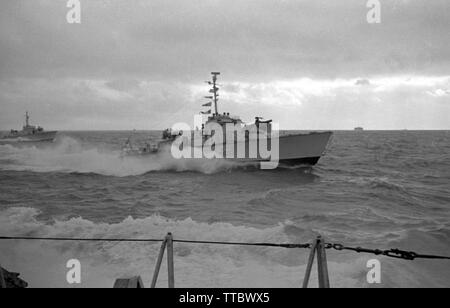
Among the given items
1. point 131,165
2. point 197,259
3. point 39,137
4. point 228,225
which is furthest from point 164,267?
point 39,137

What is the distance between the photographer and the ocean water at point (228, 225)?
8039 millimetres

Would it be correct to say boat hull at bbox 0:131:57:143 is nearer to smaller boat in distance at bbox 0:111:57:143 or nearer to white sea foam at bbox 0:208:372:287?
smaller boat in distance at bbox 0:111:57:143

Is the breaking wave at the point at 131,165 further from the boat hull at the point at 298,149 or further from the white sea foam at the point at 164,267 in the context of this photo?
the white sea foam at the point at 164,267

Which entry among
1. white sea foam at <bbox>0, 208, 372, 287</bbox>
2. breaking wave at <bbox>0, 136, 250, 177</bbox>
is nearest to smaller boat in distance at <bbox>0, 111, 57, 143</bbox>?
breaking wave at <bbox>0, 136, 250, 177</bbox>

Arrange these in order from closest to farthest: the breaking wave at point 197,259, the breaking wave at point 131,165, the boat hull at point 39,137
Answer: the breaking wave at point 197,259, the breaking wave at point 131,165, the boat hull at point 39,137

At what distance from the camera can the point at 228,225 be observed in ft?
37.1

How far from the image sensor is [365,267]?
7848mm

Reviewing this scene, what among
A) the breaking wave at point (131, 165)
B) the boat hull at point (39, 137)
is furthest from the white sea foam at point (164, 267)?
the boat hull at point (39, 137)

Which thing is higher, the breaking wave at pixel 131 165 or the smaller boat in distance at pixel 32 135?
the smaller boat in distance at pixel 32 135

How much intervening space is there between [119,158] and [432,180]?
1130 inches

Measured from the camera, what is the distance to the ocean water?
8.04 m

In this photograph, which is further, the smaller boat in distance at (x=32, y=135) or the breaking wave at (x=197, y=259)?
the smaller boat in distance at (x=32, y=135)
